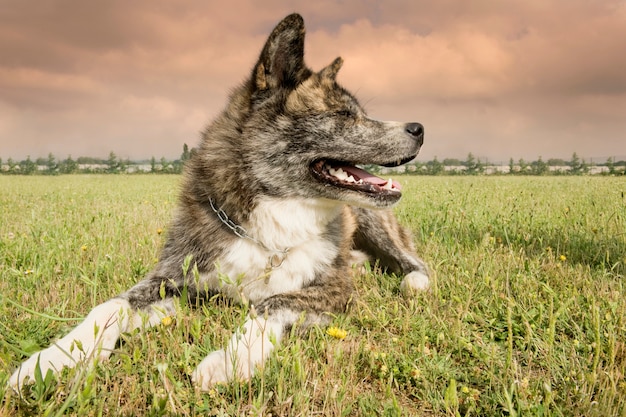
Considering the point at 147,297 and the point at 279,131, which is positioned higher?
the point at 279,131

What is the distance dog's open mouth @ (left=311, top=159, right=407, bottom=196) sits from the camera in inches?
126

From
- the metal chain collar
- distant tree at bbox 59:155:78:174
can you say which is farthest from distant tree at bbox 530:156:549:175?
distant tree at bbox 59:155:78:174

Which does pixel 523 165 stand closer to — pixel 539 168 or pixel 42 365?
pixel 539 168

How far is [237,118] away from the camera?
3240 mm

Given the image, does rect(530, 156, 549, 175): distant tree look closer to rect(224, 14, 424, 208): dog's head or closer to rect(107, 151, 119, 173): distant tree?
rect(224, 14, 424, 208): dog's head

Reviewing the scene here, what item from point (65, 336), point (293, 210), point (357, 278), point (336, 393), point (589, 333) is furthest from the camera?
point (357, 278)

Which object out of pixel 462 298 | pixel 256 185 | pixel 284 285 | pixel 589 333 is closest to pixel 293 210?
pixel 256 185

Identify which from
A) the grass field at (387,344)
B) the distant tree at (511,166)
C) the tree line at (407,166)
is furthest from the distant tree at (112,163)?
the grass field at (387,344)

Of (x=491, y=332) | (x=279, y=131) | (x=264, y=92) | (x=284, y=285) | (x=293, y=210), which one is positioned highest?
(x=264, y=92)

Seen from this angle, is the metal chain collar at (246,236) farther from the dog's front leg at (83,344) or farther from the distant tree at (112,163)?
the distant tree at (112,163)

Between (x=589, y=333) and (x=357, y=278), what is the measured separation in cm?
183

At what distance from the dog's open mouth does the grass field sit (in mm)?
806

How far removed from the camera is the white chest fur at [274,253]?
299 centimetres

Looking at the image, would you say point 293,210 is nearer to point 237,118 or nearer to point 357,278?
point 237,118
